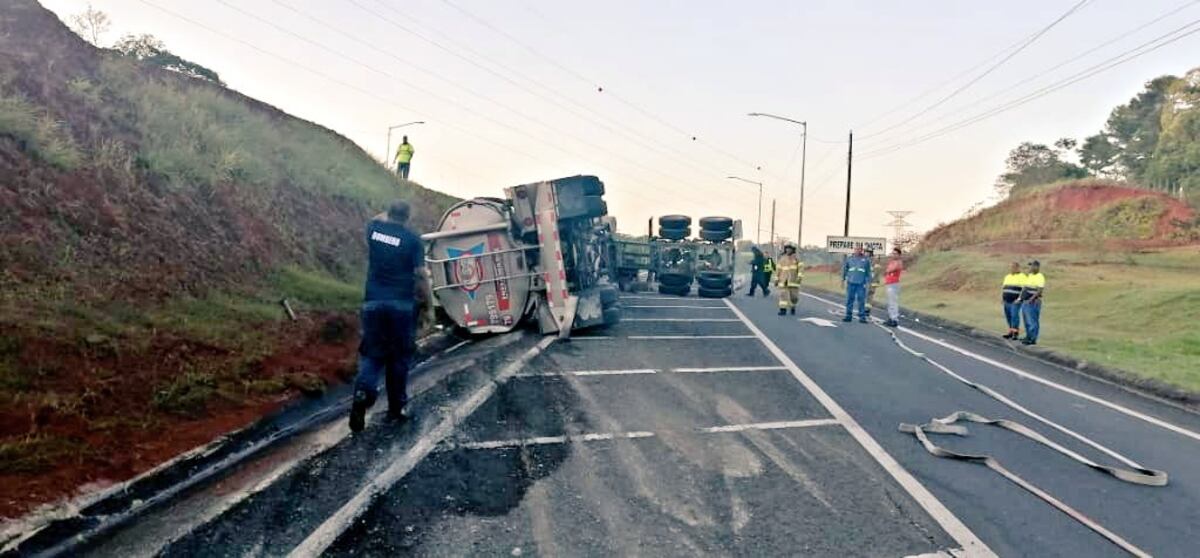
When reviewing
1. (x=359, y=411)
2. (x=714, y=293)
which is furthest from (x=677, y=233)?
(x=359, y=411)

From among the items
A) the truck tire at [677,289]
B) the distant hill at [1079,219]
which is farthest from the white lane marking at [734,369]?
the distant hill at [1079,219]

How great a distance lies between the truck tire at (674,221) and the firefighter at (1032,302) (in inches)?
460

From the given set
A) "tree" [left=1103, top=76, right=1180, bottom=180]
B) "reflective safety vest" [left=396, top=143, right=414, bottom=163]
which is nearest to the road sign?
"reflective safety vest" [left=396, top=143, right=414, bottom=163]

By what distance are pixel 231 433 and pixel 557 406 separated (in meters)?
2.65

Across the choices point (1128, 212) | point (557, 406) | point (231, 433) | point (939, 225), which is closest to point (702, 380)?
point (557, 406)

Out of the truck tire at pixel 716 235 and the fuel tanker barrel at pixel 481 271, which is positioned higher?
the truck tire at pixel 716 235

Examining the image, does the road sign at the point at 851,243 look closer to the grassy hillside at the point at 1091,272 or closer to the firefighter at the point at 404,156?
the grassy hillside at the point at 1091,272

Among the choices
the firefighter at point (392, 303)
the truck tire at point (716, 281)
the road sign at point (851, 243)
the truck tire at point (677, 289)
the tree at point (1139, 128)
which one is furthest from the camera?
the tree at point (1139, 128)

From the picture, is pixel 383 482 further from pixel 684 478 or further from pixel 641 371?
pixel 641 371

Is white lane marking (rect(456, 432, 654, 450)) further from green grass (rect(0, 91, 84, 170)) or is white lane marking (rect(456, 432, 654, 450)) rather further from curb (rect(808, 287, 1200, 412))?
green grass (rect(0, 91, 84, 170))

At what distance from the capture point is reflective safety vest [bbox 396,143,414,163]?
23.4 m

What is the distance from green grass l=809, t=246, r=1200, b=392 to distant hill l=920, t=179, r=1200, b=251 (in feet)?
27.3

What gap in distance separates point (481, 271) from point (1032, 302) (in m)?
9.81

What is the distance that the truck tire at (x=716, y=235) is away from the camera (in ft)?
74.9
